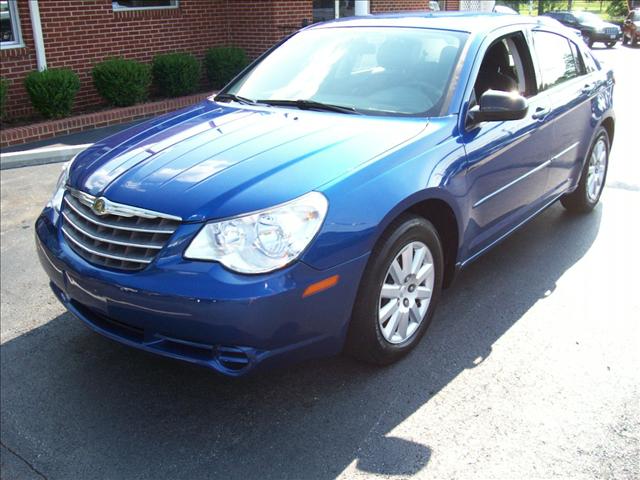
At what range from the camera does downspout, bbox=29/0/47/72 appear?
9508mm

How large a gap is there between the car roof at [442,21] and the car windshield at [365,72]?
0.08 meters

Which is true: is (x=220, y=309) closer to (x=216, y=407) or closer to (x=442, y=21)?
A: (x=216, y=407)

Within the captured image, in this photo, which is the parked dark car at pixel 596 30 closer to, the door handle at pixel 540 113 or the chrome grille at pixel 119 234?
the door handle at pixel 540 113

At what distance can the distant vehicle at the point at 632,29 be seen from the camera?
87.1 feet

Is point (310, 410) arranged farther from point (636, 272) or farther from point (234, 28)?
point (234, 28)

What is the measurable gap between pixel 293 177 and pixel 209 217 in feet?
1.42

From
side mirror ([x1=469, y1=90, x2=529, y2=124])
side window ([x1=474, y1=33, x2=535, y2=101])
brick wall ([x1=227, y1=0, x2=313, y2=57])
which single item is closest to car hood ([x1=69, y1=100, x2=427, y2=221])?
side mirror ([x1=469, y1=90, x2=529, y2=124])

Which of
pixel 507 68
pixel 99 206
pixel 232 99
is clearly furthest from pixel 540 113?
pixel 99 206

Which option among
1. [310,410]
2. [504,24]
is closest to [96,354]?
[310,410]

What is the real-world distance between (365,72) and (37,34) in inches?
282

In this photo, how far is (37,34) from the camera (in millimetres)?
9672

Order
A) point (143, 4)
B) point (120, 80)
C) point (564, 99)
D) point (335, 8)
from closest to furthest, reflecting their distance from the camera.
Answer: point (564, 99) → point (120, 80) → point (143, 4) → point (335, 8)

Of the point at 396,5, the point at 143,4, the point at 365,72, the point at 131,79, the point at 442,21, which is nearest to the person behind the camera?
the point at 365,72

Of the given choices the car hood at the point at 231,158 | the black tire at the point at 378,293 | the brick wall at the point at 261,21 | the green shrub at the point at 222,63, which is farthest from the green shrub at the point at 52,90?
the black tire at the point at 378,293
